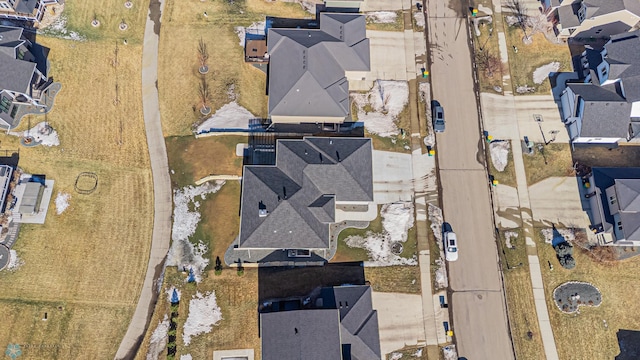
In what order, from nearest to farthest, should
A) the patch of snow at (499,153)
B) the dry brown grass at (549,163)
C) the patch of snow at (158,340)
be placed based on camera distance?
the patch of snow at (158,340) < the dry brown grass at (549,163) < the patch of snow at (499,153)

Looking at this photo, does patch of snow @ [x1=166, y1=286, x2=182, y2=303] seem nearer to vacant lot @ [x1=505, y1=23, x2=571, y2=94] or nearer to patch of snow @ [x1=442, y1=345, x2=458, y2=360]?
patch of snow @ [x1=442, y1=345, x2=458, y2=360]

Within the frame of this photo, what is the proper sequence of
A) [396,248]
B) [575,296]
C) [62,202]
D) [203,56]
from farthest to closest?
[203,56], [62,202], [396,248], [575,296]

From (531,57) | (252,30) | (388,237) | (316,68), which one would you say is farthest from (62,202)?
(531,57)

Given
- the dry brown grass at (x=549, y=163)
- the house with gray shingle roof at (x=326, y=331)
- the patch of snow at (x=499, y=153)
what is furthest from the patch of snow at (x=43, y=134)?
the dry brown grass at (x=549, y=163)

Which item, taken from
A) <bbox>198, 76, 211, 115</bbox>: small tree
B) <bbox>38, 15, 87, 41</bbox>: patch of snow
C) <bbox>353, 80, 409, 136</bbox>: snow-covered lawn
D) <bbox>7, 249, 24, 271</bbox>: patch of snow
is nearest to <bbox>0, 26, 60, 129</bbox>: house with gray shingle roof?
<bbox>38, 15, 87, 41</bbox>: patch of snow

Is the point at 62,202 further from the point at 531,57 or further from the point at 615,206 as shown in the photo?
the point at 615,206

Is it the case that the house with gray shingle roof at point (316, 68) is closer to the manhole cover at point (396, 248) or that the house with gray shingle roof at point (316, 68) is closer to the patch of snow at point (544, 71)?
the manhole cover at point (396, 248)
